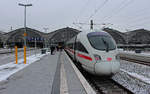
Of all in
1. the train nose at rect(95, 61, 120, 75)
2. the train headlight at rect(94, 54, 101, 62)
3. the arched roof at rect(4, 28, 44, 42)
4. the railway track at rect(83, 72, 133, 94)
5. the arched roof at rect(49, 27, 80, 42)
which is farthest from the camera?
the arched roof at rect(49, 27, 80, 42)

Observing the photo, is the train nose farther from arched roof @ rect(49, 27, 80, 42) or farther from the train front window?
arched roof @ rect(49, 27, 80, 42)

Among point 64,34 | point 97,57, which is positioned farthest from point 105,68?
point 64,34

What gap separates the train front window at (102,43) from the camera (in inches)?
253

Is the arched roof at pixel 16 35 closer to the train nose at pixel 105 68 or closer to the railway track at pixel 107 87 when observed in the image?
the railway track at pixel 107 87

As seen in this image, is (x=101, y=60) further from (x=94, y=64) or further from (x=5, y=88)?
(x=5, y=88)

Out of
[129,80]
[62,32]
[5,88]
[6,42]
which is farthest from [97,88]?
[6,42]

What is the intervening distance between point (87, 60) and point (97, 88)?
1.50 meters

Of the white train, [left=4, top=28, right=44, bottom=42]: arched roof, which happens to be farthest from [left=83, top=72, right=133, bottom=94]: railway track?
[left=4, top=28, right=44, bottom=42]: arched roof

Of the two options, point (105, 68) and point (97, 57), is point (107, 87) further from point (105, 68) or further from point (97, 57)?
point (97, 57)

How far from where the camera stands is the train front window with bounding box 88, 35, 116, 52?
6416mm

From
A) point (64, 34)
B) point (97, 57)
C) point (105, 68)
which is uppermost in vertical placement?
point (64, 34)

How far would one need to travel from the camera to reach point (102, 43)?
21.7 feet

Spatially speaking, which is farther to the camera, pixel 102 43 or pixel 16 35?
pixel 16 35

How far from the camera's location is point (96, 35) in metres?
7.06
